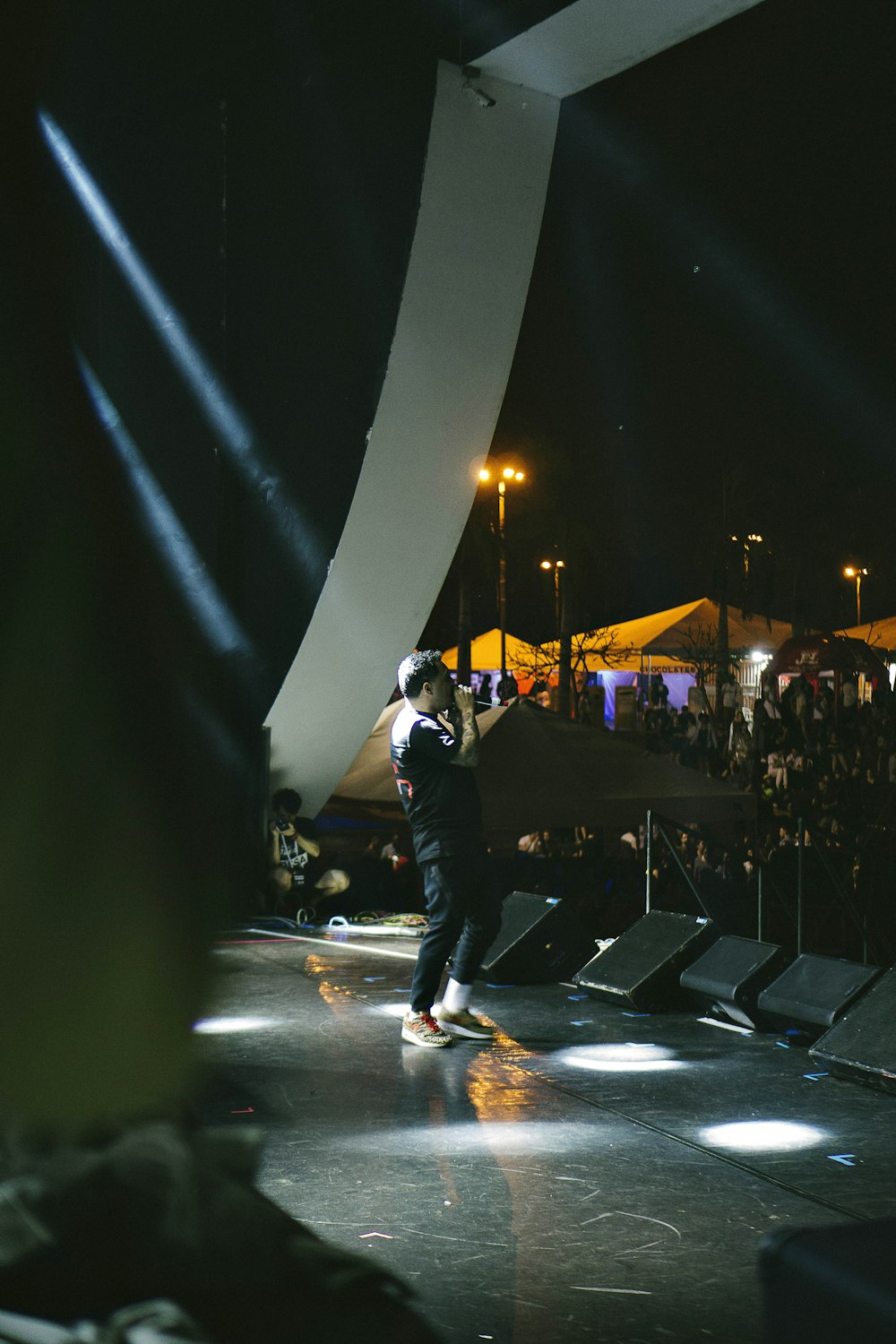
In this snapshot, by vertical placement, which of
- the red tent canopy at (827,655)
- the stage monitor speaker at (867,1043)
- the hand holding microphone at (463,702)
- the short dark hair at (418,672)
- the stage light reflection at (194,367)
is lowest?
the stage monitor speaker at (867,1043)

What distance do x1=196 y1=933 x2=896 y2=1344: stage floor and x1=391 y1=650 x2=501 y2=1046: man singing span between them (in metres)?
0.29

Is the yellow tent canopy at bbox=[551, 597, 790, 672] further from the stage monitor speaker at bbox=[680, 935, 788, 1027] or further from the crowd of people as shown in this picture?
the stage monitor speaker at bbox=[680, 935, 788, 1027]

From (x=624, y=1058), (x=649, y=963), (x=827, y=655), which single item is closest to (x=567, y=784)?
(x=649, y=963)

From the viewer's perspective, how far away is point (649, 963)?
6.87 m

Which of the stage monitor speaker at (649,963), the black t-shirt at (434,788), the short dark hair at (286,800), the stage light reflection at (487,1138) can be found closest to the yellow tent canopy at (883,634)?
the short dark hair at (286,800)

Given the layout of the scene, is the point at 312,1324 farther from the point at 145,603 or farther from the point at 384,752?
the point at 384,752

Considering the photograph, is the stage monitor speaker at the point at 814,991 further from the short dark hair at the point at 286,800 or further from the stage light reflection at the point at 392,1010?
the short dark hair at the point at 286,800

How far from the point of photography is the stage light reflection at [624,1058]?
5.55 m

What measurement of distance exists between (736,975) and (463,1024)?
133cm

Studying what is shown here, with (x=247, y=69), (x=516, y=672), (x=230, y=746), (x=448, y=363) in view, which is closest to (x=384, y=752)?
(x=448, y=363)

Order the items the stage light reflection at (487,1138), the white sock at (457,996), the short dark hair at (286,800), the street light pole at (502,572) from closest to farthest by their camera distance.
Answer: the stage light reflection at (487,1138) < the white sock at (457,996) < the short dark hair at (286,800) < the street light pole at (502,572)

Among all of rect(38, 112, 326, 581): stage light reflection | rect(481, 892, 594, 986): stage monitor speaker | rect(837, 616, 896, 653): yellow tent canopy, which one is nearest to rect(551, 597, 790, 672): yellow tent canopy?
rect(837, 616, 896, 653): yellow tent canopy

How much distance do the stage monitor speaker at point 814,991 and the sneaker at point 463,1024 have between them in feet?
4.20

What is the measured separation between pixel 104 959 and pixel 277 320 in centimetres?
483
